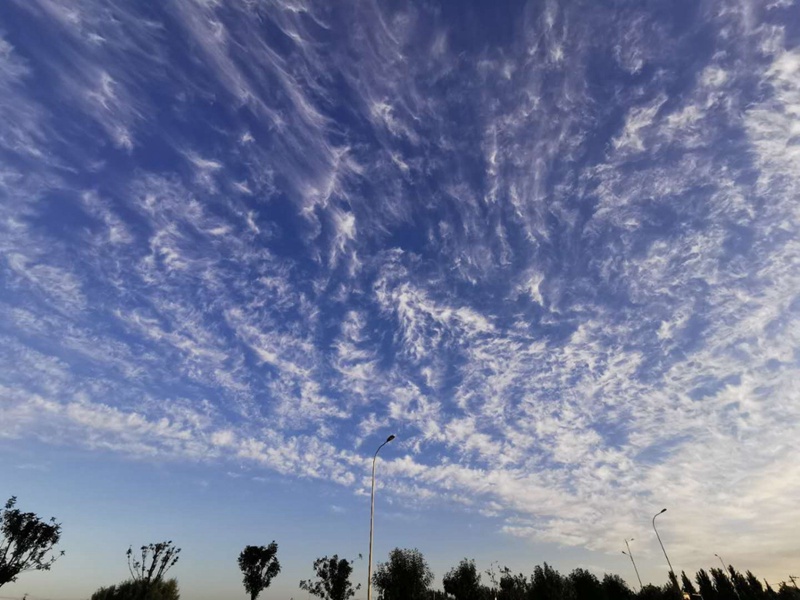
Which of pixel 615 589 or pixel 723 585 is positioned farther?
pixel 723 585

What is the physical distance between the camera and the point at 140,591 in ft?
180

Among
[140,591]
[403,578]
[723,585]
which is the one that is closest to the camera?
[140,591]

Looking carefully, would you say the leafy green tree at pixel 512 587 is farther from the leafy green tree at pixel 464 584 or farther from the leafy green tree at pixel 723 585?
the leafy green tree at pixel 723 585

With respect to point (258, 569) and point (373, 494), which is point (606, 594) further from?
point (373, 494)

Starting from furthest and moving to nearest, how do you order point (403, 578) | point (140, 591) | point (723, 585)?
point (723, 585)
point (403, 578)
point (140, 591)

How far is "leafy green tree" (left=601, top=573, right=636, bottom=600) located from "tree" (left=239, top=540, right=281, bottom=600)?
7773cm

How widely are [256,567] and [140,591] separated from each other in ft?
117

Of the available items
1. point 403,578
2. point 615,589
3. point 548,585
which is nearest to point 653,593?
point 615,589

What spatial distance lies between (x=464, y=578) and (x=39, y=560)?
78.3m

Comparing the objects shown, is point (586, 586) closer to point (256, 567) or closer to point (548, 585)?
point (548, 585)

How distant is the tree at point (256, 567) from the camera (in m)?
85.0

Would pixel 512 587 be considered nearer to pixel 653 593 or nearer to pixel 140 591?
pixel 653 593

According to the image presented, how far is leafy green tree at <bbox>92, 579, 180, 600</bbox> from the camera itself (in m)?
51.8

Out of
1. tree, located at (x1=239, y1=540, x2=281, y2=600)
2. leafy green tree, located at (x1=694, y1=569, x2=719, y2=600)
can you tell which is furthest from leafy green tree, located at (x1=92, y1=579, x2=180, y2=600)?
leafy green tree, located at (x1=694, y1=569, x2=719, y2=600)
